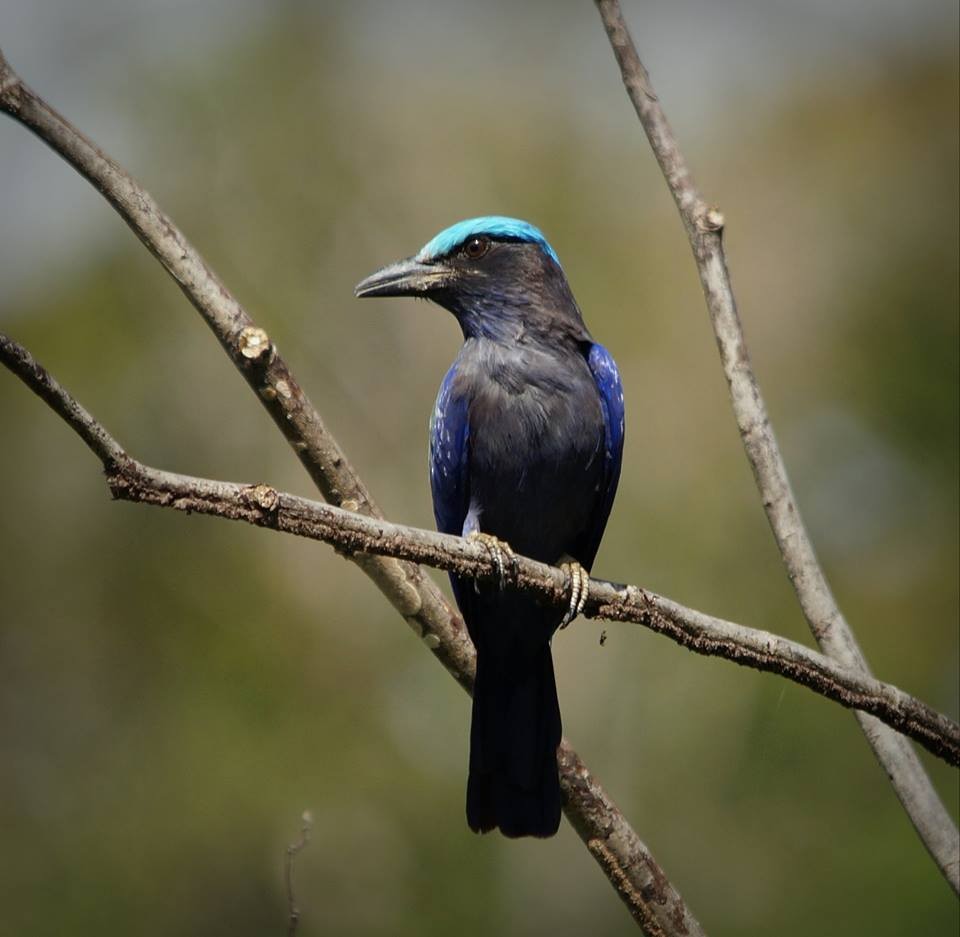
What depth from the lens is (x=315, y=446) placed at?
420 centimetres

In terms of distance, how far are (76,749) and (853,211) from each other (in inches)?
345

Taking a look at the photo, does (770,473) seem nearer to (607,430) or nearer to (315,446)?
(607,430)

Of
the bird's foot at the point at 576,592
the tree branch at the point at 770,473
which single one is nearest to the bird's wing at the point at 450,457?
the bird's foot at the point at 576,592

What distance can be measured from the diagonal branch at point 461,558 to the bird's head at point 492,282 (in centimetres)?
144

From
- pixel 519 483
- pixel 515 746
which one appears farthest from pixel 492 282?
pixel 515 746

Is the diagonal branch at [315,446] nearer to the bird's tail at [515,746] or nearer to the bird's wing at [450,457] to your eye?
the bird's tail at [515,746]

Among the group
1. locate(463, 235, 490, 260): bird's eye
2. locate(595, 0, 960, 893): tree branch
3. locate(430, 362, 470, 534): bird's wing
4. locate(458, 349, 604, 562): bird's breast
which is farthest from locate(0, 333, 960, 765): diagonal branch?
locate(463, 235, 490, 260): bird's eye

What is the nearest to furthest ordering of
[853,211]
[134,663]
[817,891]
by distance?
[817,891] → [134,663] → [853,211]

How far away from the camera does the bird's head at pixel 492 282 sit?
17.7 feet

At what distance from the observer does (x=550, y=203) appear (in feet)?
40.3

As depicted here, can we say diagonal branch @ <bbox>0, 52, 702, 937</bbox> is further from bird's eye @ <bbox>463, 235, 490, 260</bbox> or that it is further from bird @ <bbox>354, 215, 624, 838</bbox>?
bird's eye @ <bbox>463, 235, 490, 260</bbox>

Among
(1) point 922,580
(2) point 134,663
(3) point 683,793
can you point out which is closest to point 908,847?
(3) point 683,793

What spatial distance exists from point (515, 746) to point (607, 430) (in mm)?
1292

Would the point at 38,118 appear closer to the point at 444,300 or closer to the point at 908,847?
the point at 444,300
